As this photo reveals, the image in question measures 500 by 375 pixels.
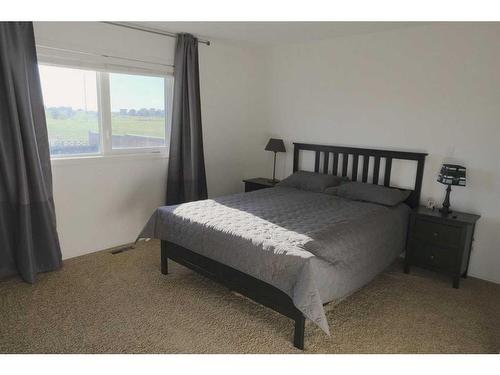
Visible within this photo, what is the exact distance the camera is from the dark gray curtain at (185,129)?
374 centimetres

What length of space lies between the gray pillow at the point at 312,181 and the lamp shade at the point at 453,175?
1.02 meters

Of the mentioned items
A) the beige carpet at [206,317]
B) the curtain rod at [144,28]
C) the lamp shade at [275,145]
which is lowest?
the beige carpet at [206,317]

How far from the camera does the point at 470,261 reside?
320 centimetres

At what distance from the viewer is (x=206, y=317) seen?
7.97 feet

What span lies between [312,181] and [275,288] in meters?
1.77

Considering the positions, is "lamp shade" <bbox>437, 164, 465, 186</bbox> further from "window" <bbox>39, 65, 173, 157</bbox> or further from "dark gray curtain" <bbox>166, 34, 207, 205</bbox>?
"window" <bbox>39, 65, 173, 157</bbox>

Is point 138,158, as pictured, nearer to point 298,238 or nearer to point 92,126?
point 92,126

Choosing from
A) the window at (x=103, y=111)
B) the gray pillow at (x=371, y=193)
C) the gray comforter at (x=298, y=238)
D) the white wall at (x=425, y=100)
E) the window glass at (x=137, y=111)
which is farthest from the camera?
the window glass at (x=137, y=111)

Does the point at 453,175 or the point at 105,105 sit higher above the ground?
the point at 105,105

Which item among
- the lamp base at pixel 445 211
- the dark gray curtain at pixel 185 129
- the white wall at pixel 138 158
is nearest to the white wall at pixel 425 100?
the lamp base at pixel 445 211

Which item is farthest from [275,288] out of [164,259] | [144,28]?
[144,28]

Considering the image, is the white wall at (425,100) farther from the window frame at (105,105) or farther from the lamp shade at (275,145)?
the window frame at (105,105)

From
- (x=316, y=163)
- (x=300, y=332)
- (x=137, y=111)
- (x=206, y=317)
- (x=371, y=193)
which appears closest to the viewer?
(x=300, y=332)
